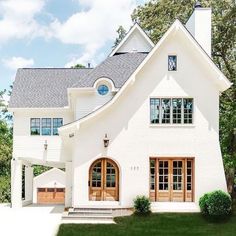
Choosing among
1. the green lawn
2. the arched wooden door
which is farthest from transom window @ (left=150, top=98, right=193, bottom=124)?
the green lawn

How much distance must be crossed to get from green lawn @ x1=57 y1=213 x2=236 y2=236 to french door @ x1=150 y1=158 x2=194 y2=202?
1452mm

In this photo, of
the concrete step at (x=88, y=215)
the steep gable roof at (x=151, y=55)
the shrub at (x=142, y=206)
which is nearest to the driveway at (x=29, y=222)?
the concrete step at (x=88, y=215)

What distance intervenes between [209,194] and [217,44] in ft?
53.7

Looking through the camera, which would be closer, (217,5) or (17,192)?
(17,192)

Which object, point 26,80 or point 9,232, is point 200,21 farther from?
point 9,232

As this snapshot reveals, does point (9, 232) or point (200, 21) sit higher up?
point (200, 21)

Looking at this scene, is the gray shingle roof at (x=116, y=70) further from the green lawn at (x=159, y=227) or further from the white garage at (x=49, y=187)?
the white garage at (x=49, y=187)

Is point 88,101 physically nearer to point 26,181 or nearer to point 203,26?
point 203,26

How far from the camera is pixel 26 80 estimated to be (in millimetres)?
29828

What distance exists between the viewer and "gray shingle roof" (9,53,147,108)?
24.9 m

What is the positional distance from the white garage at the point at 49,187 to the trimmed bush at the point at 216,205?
1897 cm

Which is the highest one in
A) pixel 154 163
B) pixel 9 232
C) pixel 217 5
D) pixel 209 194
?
pixel 217 5

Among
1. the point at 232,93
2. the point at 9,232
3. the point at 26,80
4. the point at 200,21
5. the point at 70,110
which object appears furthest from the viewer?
the point at 232,93

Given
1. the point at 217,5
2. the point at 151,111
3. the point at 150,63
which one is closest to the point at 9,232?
the point at 151,111
